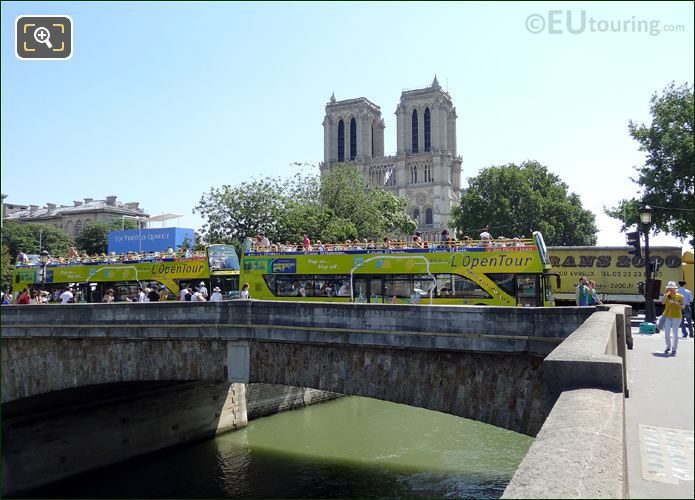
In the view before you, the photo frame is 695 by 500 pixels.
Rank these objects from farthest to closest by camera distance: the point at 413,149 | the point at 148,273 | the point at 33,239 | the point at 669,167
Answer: the point at 413,149, the point at 33,239, the point at 669,167, the point at 148,273

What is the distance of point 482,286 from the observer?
20.7 m

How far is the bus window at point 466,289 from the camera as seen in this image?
20.8m

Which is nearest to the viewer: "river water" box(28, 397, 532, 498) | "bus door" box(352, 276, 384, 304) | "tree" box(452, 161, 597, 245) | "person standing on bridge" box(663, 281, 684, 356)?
"person standing on bridge" box(663, 281, 684, 356)

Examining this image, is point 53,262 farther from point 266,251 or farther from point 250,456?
point 250,456

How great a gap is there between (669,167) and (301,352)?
30.3 meters

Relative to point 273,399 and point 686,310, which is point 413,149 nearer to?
point 273,399

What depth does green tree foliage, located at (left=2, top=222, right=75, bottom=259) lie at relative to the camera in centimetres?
8169

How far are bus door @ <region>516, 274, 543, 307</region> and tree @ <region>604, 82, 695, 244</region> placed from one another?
19.7 m

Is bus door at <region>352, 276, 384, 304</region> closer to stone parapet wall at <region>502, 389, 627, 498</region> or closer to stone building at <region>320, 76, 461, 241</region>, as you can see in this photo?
stone parapet wall at <region>502, 389, 627, 498</region>

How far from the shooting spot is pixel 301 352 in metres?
14.7

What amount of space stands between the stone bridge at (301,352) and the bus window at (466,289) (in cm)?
636

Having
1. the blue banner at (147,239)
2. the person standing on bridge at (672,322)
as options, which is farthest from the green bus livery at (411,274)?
the blue banner at (147,239)

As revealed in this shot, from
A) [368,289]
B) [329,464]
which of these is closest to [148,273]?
[368,289]

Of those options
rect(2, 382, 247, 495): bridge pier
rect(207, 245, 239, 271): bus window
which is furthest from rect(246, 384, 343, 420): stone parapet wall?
rect(207, 245, 239, 271): bus window
